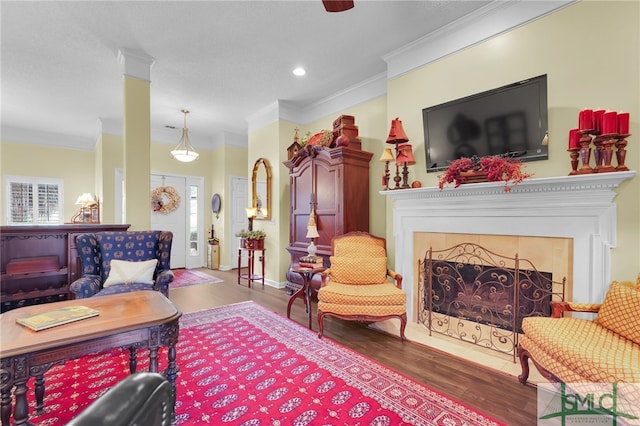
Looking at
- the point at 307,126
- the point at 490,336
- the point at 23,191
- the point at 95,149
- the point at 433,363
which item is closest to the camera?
the point at 433,363

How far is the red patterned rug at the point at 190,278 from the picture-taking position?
206 inches

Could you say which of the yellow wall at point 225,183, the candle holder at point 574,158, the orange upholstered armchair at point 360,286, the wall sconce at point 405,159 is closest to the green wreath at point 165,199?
the yellow wall at point 225,183

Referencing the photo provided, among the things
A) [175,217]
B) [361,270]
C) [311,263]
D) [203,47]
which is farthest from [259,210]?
[361,270]

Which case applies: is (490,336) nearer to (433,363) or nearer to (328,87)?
(433,363)

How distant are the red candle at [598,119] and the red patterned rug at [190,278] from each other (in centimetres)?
536

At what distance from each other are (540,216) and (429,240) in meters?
1.00

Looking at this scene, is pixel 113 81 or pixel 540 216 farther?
pixel 113 81

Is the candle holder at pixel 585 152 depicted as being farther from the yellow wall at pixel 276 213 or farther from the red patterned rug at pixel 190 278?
the red patterned rug at pixel 190 278

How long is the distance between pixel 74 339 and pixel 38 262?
280cm

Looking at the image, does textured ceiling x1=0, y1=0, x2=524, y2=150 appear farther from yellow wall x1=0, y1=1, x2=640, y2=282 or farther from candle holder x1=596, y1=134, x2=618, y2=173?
candle holder x1=596, y1=134, x2=618, y2=173

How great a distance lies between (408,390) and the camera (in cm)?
199

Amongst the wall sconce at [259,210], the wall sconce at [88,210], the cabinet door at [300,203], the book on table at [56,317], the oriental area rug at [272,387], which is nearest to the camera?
the book on table at [56,317]

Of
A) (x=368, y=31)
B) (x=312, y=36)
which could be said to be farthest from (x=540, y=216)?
(x=312, y=36)

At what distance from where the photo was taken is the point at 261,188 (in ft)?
18.4
